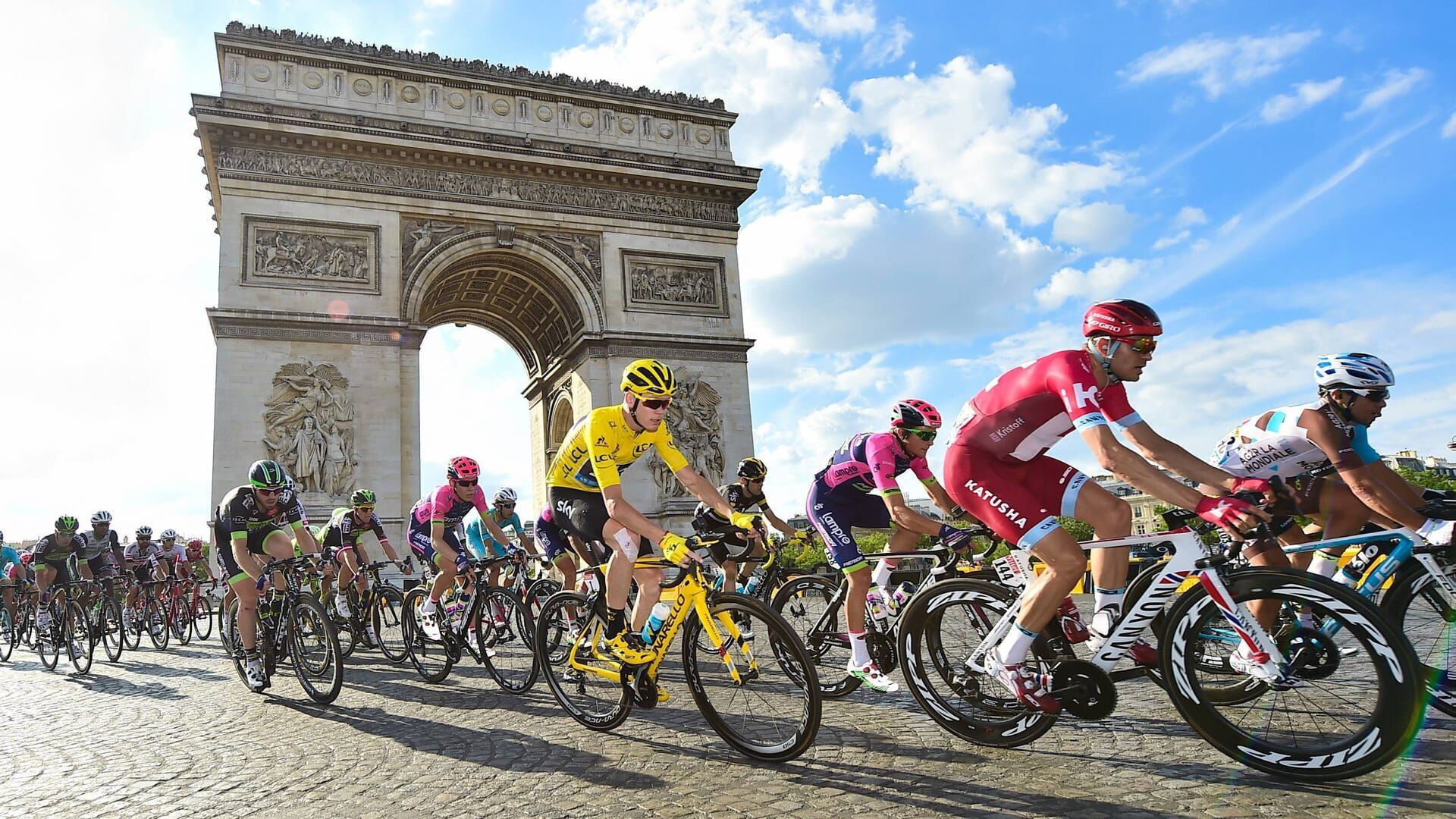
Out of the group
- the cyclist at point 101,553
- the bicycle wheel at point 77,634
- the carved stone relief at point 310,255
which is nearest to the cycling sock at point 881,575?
the bicycle wheel at point 77,634

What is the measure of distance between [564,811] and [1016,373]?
8.48 ft

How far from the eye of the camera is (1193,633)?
3.45 m

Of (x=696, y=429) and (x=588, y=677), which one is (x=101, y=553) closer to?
(x=588, y=677)

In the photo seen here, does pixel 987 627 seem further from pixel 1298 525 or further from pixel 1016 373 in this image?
pixel 1298 525

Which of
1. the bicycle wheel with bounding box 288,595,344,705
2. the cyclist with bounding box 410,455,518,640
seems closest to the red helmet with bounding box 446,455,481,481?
the cyclist with bounding box 410,455,518,640

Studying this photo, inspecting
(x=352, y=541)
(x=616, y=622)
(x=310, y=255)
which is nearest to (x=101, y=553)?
(x=352, y=541)

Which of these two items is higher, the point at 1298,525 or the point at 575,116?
the point at 575,116

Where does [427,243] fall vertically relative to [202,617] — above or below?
above

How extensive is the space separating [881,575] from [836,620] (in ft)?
1.97

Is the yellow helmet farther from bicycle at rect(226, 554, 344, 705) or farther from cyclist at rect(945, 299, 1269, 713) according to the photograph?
bicycle at rect(226, 554, 344, 705)

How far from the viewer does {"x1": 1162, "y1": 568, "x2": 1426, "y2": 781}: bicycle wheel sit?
3.05 meters

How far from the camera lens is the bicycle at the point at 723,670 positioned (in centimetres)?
404

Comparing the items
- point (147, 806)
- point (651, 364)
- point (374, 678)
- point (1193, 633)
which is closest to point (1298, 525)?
point (1193, 633)

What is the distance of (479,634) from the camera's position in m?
7.21
